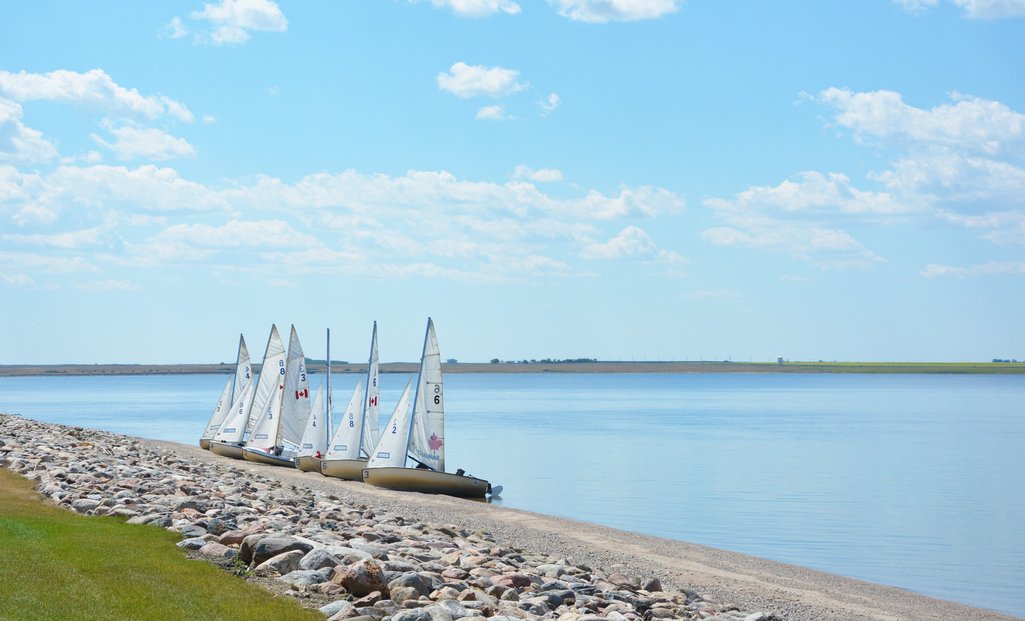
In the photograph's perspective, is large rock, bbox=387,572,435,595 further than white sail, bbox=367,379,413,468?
No

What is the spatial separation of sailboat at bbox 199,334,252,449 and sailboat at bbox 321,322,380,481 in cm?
1377

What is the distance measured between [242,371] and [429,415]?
Result: 20.6 m

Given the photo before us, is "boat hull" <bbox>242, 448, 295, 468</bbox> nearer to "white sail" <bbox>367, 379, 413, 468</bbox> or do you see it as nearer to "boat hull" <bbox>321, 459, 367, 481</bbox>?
"boat hull" <bbox>321, 459, 367, 481</bbox>

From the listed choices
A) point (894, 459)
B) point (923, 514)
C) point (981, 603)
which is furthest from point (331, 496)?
point (894, 459)

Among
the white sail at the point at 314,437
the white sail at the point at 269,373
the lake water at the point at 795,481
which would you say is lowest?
the lake water at the point at 795,481

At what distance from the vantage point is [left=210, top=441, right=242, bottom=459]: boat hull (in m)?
53.7

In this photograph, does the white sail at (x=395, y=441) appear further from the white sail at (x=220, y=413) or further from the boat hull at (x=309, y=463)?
the white sail at (x=220, y=413)

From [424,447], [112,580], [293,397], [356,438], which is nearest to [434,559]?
[112,580]

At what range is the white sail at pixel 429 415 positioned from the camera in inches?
1662

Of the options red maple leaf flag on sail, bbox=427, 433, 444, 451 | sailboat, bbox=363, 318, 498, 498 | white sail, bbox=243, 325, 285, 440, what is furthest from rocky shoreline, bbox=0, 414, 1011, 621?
white sail, bbox=243, 325, 285, 440

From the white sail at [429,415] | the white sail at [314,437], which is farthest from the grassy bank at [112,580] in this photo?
the white sail at [314,437]

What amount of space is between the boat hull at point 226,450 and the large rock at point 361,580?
40.4 m

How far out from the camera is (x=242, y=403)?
5606 centimetres

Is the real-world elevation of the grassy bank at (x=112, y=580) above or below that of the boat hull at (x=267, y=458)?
above
